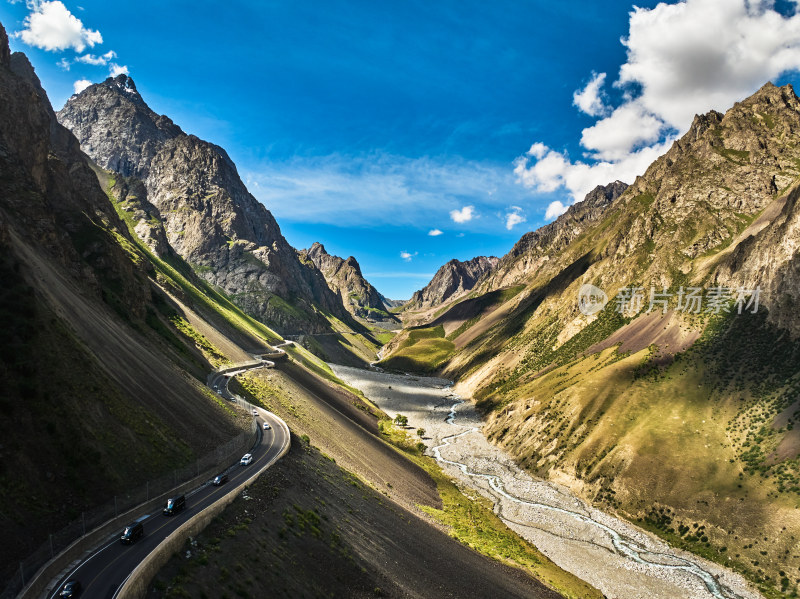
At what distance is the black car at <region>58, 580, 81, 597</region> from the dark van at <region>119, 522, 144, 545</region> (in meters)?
4.09

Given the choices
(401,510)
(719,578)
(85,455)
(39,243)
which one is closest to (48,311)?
(85,455)

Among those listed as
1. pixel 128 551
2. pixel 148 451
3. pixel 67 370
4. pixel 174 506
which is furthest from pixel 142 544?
pixel 67 370

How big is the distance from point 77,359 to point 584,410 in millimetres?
81195

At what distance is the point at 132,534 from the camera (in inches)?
913

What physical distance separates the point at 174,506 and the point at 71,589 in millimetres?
9228

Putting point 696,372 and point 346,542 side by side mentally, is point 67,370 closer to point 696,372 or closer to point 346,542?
point 346,542

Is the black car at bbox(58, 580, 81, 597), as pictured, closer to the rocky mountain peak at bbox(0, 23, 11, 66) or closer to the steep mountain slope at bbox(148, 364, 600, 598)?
the steep mountain slope at bbox(148, 364, 600, 598)

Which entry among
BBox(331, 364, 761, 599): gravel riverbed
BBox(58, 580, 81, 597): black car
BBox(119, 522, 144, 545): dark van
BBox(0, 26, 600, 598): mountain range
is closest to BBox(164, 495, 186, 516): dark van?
BBox(0, 26, 600, 598): mountain range

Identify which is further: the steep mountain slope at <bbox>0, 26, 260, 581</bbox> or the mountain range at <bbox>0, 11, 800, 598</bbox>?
the mountain range at <bbox>0, 11, 800, 598</bbox>

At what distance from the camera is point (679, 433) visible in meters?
65.2

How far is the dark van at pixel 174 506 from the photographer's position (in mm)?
27375

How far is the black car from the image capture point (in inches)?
716

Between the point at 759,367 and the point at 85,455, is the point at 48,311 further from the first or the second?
the point at 759,367

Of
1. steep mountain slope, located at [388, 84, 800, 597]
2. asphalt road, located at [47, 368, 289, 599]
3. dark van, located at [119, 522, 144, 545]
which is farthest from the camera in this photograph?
steep mountain slope, located at [388, 84, 800, 597]
